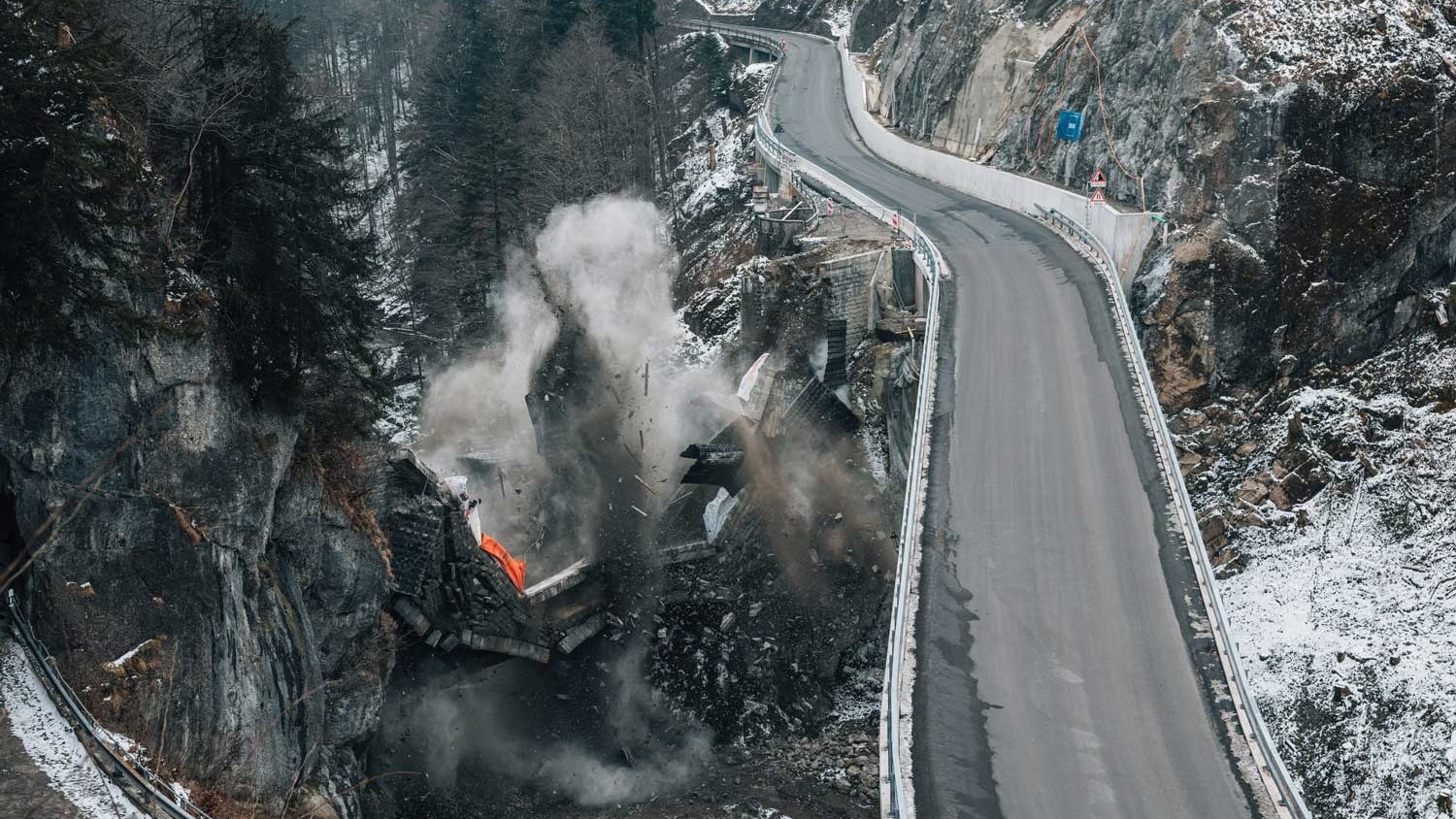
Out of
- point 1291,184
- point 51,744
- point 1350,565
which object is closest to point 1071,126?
point 1291,184

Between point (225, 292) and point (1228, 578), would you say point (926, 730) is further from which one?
point (225, 292)

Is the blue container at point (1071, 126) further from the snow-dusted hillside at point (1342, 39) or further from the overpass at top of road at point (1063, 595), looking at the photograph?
the overpass at top of road at point (1063, 595)

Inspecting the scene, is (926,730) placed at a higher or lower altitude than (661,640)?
higher

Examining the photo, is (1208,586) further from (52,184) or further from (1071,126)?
(1071,126)

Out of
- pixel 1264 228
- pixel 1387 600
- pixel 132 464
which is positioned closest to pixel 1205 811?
pixel 1387 600

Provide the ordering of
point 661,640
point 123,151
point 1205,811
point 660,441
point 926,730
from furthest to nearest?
point 660,441, point 661,640, point 123,151, point 926,730, point 1205,811

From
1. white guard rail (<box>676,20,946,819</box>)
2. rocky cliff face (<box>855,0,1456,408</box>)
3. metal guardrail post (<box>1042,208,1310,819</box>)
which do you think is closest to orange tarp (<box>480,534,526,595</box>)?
white guard rail (<box>676,20,946,819</box>)

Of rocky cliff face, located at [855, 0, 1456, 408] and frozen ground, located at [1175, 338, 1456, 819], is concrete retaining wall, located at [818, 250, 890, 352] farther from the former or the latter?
frozen ground, located at [1175, 338, 1456, 819]

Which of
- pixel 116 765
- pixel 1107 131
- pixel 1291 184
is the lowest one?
pixel 116 765
